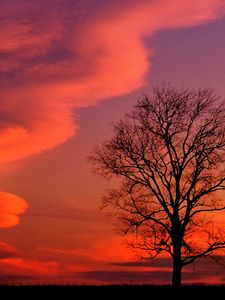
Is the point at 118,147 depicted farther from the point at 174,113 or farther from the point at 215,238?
the point at 215,238

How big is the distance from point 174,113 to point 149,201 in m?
5.74

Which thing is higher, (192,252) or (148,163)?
(148,163)
